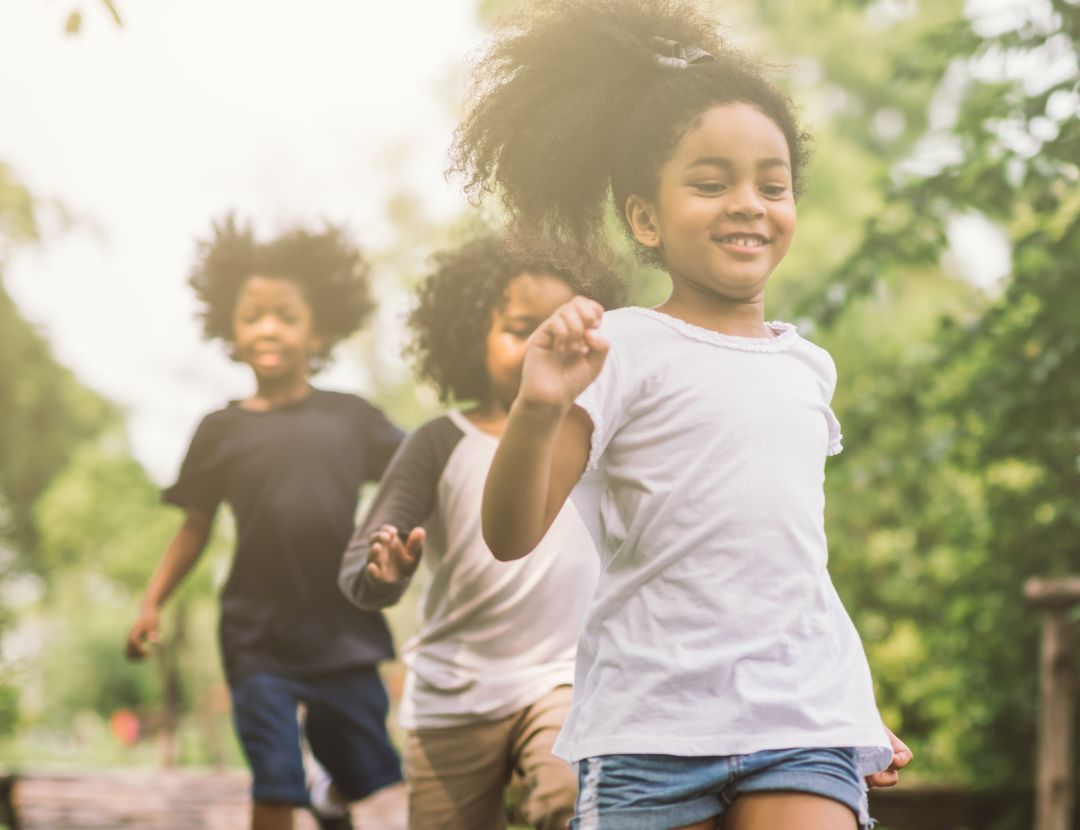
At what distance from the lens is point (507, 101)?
1.90 meters

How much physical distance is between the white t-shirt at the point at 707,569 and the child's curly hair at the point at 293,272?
234 centimetres

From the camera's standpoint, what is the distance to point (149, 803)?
6.50 m

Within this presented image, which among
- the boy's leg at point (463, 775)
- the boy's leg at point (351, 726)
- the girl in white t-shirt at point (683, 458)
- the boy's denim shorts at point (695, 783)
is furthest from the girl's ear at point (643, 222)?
the boy's leg at point (351, 726)

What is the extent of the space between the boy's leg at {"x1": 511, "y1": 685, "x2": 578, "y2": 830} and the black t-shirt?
2.84 ft

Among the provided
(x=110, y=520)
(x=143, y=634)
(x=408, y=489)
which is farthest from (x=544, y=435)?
(x=110, y=520)

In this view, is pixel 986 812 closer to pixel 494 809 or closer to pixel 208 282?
pixel 494 809

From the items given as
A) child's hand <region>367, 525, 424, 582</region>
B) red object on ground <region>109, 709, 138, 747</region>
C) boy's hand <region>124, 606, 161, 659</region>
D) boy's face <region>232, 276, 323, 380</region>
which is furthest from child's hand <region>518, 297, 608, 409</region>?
red object on ground <region>109, 709, 138, 747</region>

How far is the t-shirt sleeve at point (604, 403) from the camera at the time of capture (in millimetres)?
1586

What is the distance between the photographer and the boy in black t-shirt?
323cm

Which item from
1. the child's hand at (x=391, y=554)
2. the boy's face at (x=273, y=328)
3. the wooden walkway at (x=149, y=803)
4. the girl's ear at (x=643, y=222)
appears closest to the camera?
the girl's ear at (x=643, y=222)

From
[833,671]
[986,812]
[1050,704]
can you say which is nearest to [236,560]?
[833,671]

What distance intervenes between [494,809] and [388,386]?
14.3 meters

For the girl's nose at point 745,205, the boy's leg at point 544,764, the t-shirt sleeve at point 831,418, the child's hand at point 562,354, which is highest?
the girl's nose at point 745,205

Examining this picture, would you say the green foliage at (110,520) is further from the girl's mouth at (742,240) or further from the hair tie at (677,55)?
the girl's mouth at (742,240)
